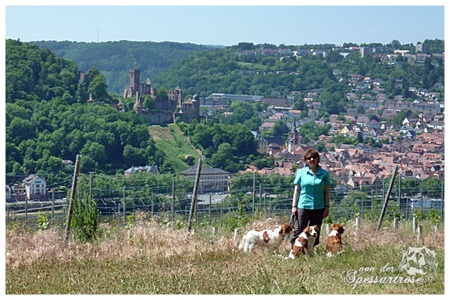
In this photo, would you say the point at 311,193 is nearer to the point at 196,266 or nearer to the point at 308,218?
the point at 308,218

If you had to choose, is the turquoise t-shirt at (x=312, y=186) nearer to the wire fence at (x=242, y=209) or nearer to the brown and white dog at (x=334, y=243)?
the brown and white dog at (x=334, y=243)

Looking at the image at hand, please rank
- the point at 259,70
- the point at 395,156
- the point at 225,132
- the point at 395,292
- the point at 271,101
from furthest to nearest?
the point at 259,70 → the point at 271,101 → the point at 225,132 → the point at 395,156 → the point at 395,292

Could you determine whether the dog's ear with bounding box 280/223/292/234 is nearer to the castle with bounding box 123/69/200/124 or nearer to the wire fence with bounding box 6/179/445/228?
the wire fence with bounding box 6/179/445/228

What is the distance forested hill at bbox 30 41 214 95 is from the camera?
11844 cm

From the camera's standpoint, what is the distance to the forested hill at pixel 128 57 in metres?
118

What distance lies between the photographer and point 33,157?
57.1 metres

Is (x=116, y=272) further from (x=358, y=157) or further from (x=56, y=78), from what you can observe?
(x=56, y=78)

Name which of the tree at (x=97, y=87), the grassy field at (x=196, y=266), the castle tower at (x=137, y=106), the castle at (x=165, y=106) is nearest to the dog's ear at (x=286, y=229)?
the grassy field at (x=196, y=266)

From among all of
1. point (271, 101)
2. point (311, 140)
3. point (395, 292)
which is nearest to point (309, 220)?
point (395, 292)

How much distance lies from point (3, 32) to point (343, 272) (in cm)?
242

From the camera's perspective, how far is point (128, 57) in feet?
402

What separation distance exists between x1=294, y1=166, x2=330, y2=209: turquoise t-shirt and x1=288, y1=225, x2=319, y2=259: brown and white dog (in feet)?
0.57

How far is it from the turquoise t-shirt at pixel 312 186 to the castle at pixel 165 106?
8398cm

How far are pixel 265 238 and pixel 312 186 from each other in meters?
0.48
